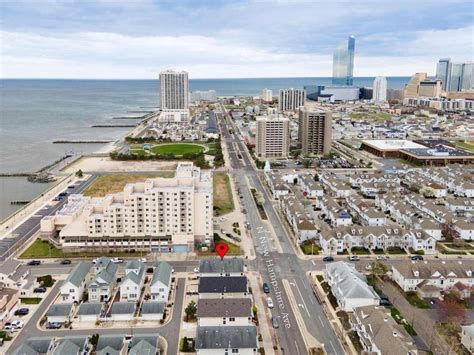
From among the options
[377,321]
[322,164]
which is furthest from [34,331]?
[322,164]

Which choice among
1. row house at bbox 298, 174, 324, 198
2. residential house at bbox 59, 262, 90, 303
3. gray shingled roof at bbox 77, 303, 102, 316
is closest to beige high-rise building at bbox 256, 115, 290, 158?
row house at bbox 298, 174, 324, 198

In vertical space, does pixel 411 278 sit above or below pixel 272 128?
below

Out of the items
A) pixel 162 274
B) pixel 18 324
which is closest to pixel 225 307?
pixel 162 274

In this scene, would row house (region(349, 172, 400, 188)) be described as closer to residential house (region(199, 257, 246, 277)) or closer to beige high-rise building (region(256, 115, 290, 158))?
beige high-rise building (region(256, 115, 290, 158))

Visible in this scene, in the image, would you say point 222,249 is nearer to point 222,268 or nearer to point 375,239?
point 222,268

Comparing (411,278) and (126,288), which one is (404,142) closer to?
(411,278)

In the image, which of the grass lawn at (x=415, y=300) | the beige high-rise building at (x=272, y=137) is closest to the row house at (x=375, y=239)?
the grass lawn at (x=415, y=300)

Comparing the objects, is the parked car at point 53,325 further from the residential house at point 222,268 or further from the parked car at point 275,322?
the parked car at point 275,322
